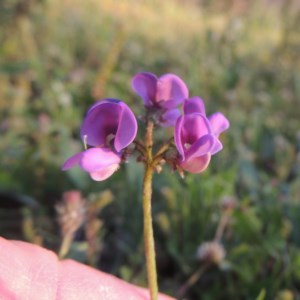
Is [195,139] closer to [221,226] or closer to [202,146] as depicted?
[202,146]

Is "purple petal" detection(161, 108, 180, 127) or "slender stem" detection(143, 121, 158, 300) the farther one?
"purple petal" detection(161, 108, 180, 127)

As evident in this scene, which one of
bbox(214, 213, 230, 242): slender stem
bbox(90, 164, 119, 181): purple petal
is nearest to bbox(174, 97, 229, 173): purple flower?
bbox(90, 164, 119, 181): purple petal

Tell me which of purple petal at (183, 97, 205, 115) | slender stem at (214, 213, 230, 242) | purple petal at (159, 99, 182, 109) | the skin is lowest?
slender stem at (214, 213, 230, 242)

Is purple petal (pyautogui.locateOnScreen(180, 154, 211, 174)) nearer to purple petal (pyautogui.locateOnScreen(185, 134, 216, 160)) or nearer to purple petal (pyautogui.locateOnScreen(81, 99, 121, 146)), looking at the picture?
purple petal (pyautogui.locateOnScreen(185, 134, 216, 160))

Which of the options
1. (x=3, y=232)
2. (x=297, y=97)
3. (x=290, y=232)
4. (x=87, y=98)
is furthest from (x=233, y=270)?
(x=297, y=97)

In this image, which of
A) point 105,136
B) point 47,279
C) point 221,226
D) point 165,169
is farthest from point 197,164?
point 165,169

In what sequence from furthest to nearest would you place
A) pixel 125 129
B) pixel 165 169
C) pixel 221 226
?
pixel 165 169 < pixel 221 226 < pixel 125 129

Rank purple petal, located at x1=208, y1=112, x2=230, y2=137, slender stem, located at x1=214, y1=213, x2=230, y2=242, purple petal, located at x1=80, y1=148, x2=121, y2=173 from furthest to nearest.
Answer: slender stem, located at x1=214, y1=213, x2=230, y2=242 → purple petal, located at x1=208, y1=112, x2=230, y2=137 → purple petal, located at x1=80, y1=148, x2=121, y2=173

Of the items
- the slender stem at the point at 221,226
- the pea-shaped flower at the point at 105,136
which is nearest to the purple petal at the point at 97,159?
the pea-shaped flower at the point at 105,136
